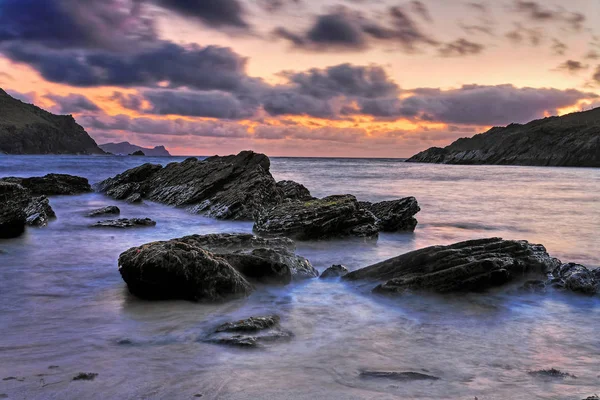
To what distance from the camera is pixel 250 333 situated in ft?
20.5

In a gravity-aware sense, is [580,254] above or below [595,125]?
below

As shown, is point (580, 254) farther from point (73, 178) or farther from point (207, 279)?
point (73, 178)

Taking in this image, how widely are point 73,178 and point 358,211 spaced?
920 inches

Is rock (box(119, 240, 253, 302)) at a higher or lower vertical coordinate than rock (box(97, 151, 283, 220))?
lower

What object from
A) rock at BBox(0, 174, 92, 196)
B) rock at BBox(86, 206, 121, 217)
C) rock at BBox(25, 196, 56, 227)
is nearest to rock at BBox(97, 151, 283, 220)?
rock at BBox(0, 174, 92, 196)

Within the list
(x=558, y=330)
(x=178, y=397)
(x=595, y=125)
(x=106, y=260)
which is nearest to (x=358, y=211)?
(x=106, y=260)

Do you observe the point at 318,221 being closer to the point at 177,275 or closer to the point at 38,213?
the point at 177,275

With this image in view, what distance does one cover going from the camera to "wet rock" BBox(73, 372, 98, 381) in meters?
4.86

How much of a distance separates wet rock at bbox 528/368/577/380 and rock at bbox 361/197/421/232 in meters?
11.4

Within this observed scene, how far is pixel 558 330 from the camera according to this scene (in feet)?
23.0

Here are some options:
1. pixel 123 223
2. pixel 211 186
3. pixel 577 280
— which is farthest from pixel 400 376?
pixel 211 186

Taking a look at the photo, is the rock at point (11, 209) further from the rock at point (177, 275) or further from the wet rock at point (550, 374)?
the wet rock at point (550, 374)

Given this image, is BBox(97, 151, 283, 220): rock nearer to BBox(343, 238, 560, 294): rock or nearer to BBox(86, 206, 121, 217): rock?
BBox(86, 206, 121, 217): rock

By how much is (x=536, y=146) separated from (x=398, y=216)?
147 metres
